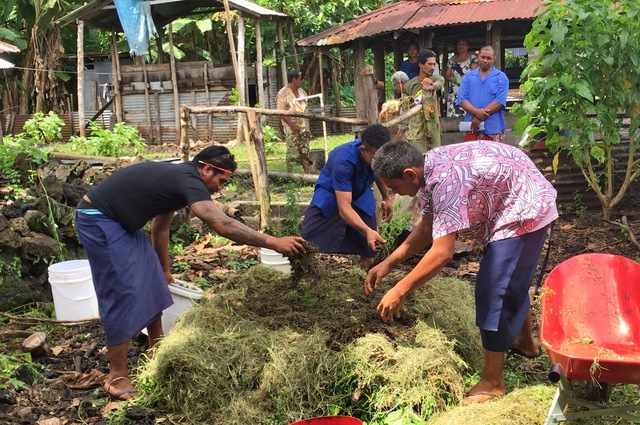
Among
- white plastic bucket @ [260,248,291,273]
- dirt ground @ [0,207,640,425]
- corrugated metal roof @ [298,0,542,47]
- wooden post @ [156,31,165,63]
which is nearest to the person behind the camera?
dirt ground @ [0,207,640,425]

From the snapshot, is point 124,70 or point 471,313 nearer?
point 471,313

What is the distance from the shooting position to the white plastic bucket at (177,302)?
5.06m

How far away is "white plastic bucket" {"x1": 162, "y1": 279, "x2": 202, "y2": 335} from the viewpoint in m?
5.06

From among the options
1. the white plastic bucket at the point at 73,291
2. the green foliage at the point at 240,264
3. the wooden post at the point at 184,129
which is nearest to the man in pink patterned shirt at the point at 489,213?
the white plastic bucket at the point at 73,291

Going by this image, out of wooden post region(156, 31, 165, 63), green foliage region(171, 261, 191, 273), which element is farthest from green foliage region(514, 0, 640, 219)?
wooden post region(156, 31, 165, 63)

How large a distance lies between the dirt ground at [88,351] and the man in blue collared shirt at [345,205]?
596 millimetres

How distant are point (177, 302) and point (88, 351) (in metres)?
0.78

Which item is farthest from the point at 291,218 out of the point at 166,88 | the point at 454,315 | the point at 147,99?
the point at 147,99

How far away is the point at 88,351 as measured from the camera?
16.6 ft

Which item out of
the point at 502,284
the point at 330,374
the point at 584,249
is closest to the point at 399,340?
the point at 330,374

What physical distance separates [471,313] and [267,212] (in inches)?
164

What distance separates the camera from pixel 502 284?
3.54 m

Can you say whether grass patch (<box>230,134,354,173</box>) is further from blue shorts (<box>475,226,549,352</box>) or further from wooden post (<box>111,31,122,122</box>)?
blue shorts (<box>475,226,549,352</box>)

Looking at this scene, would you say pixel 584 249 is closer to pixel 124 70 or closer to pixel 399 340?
pixel 399 340
